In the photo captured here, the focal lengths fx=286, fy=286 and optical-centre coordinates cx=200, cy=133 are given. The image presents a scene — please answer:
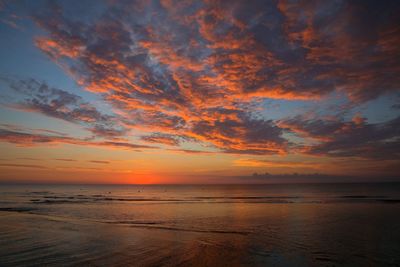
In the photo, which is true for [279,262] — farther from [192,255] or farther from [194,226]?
[194,226]

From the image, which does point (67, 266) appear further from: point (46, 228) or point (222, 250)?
point (46, 228)

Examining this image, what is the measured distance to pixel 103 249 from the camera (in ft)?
65.5

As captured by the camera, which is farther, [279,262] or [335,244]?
[335,244]

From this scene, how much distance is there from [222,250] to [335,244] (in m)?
9.12

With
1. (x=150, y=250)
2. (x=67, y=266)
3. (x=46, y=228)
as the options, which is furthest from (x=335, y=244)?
(x=46, y=228)

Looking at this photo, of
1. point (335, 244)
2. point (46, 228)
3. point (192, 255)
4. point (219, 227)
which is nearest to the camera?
point (192, 255)

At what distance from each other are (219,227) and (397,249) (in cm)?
1612

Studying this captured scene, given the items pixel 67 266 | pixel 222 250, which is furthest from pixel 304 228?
pixel 67 266

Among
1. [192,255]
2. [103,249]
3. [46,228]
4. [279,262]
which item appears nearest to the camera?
[279,262]

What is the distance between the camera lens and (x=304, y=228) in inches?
1166

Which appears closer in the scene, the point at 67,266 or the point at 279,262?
the point at 67,266

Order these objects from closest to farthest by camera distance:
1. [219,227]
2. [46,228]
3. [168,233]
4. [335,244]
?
[335,244] → [168,233] → [46,228] → [219,227]

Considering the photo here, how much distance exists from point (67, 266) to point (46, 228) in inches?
617

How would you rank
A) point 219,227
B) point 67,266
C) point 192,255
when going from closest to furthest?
point 67,266 → point 192,255 → point 219,227
